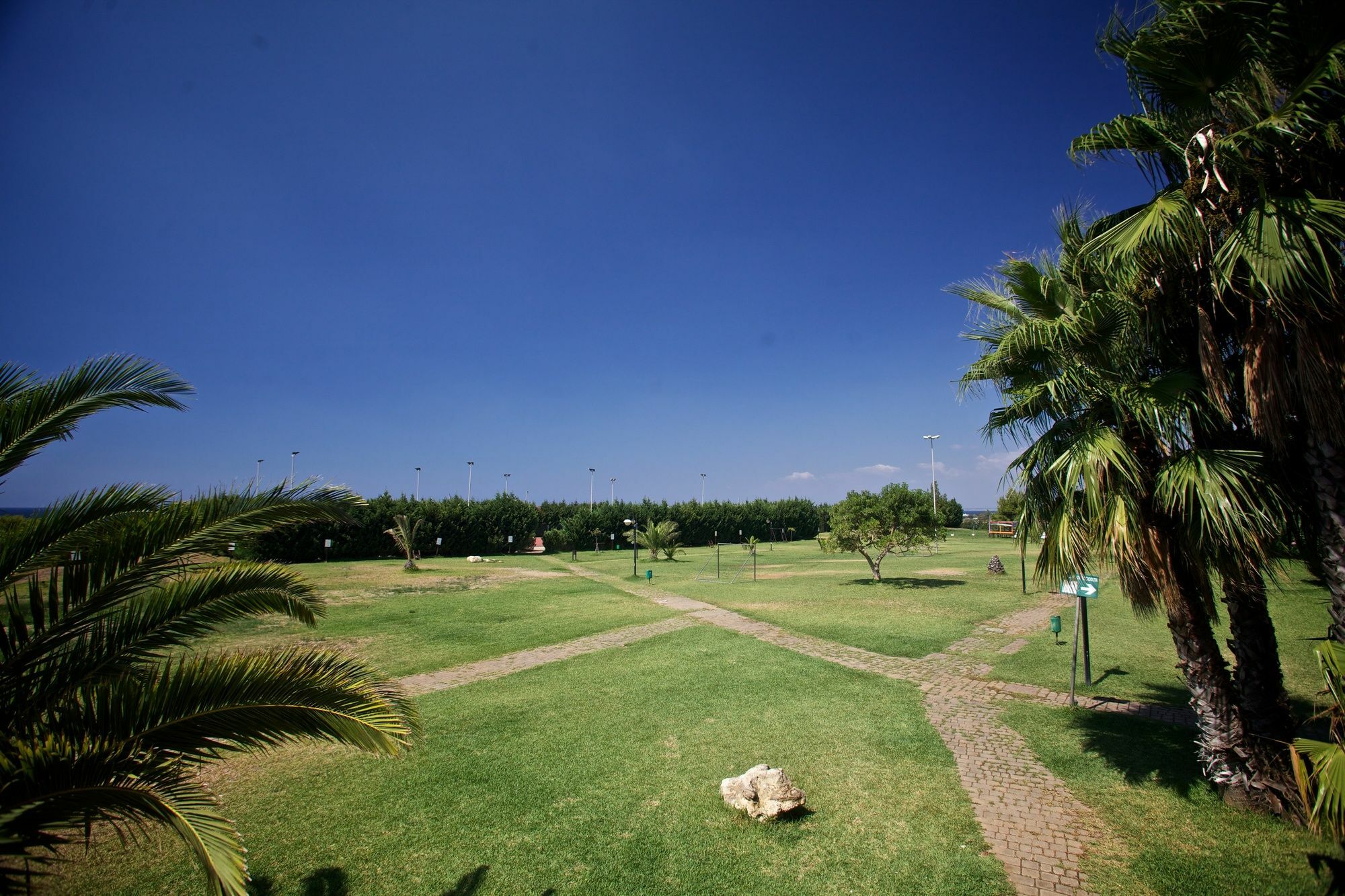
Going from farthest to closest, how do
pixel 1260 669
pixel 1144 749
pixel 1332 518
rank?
pixel 1144 749, pixel 1260 669, pixel 1332 518

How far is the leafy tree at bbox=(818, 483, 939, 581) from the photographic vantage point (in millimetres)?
21984

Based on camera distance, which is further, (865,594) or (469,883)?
(865,594)

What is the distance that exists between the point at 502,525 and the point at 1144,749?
4543cm

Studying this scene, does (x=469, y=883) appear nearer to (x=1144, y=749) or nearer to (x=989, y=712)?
(x=989, y=712)

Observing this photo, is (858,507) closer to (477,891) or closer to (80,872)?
(477,891)

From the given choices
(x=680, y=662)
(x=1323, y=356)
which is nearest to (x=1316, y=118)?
(x=1323, y=356)

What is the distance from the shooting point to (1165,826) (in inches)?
215

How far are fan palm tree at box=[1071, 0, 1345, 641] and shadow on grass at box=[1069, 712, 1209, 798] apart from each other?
9.99 feet

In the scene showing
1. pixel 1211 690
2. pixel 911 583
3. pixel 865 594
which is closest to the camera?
pixel 1211 690

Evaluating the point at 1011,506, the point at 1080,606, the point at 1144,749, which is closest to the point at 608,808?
the point at 1144,749

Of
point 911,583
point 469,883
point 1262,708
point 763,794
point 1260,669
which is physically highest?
point 1260,669

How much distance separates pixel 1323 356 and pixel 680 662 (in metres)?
10.4

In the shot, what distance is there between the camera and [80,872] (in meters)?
5.12

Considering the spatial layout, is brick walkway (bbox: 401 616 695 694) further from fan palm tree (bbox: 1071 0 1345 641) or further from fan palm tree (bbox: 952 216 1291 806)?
fan palm tree (bbox: 1071 0 1345 641)
